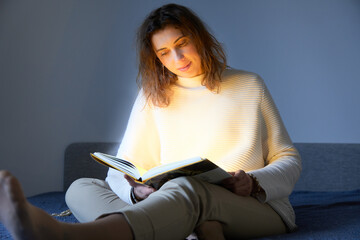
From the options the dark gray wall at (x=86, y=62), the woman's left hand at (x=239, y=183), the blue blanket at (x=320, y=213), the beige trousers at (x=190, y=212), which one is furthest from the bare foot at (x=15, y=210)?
the dark gray wall at (x=86, y=62)

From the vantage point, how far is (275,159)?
1.50 metres

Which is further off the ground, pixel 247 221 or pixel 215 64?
pixel 215 64

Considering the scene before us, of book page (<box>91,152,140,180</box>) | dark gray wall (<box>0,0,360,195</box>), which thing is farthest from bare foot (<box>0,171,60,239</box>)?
dark gray wall (<box>0,0,360,195</box>)

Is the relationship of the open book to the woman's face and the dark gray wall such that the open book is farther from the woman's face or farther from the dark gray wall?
the dark gray wall

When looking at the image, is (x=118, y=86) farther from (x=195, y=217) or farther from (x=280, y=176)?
(x=195, y=217)

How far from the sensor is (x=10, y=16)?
2764mm

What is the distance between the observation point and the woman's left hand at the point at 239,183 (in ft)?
3.99

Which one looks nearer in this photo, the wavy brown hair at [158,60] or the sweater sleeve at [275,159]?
the sweater sleeve at [275,159]

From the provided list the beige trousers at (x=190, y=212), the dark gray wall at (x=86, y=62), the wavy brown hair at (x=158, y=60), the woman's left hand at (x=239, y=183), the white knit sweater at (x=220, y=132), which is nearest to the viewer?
the beige trousers at (x=190, y=212)

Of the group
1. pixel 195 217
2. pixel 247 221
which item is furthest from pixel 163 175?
pixel 247 221

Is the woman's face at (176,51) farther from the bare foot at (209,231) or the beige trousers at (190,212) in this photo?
the bare foot at (209,231)

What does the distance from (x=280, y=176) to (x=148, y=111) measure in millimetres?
582

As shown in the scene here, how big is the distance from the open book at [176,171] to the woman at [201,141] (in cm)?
2

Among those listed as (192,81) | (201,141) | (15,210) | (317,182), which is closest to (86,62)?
(192,81)
